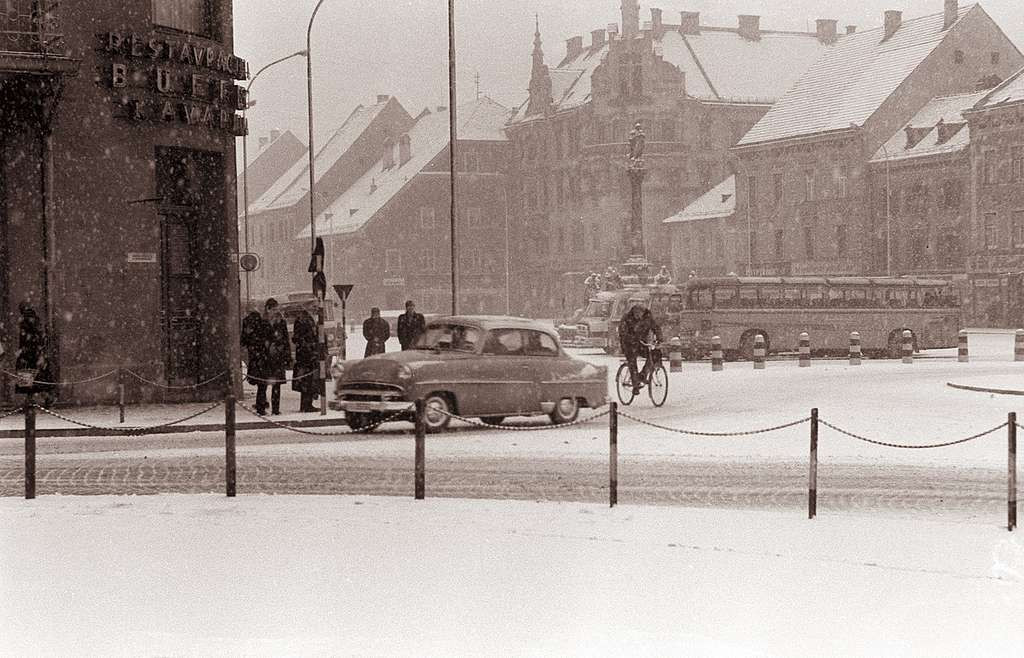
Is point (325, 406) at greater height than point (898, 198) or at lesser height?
lesser

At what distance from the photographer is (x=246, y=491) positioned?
50.3ft

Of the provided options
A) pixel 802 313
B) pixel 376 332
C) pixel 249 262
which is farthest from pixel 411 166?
pixel 376 332

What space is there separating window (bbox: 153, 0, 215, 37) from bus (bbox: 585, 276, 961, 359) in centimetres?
2100

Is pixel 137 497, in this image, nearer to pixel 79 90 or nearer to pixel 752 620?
pixel 752 620

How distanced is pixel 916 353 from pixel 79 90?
99.6ft

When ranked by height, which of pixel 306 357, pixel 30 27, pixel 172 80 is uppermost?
pixel 30 27

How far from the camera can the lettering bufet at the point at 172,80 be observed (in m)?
25.7

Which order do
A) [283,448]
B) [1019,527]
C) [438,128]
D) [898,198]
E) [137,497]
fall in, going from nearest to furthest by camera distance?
[1019,527], [137,497], [283,448], [898,198], [438,128]

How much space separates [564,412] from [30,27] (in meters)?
10.5

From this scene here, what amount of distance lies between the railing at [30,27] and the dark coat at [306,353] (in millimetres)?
5654

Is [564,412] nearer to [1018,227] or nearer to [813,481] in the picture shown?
[813,481]

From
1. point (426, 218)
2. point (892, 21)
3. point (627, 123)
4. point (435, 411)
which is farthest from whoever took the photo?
point (426, 218)

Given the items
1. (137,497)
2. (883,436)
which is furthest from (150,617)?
(883,436)

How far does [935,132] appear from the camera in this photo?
8012 centimetres
